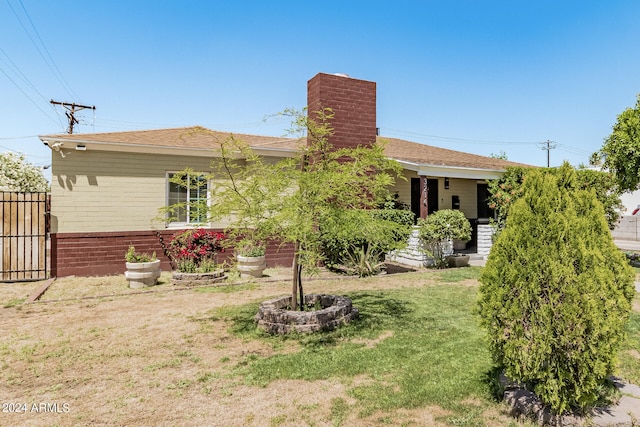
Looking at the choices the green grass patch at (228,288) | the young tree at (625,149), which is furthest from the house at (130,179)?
the young tree at (625,149)

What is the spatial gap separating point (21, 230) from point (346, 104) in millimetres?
10907

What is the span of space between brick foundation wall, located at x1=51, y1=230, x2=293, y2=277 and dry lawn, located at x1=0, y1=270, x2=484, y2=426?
271cm

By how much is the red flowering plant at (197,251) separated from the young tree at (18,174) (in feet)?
52.0

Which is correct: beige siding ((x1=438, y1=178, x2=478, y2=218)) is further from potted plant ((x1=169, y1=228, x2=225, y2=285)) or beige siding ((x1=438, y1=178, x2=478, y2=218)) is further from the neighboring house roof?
potted plant ((x1=169, y1=228, x2=225, y2=285))

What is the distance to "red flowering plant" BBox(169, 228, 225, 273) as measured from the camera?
994 centimetres

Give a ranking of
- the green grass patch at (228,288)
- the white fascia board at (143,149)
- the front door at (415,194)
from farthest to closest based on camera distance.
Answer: the front door at (415,194) → the white fascia board at (143,149) → the green grass patch at (228,288)

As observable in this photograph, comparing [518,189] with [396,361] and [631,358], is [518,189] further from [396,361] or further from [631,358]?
[396,361]

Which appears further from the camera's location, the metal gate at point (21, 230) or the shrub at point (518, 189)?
the shrub at point (518, 189)

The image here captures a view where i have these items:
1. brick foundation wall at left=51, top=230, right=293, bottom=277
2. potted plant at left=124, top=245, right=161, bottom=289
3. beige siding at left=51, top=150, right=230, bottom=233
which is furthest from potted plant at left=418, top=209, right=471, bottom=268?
potted plant at left=124, top=245, right=161, bottom=289

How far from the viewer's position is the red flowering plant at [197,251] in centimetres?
994

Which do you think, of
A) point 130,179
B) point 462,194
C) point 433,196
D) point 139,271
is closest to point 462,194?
point 462,194

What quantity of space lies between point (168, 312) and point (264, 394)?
13.1ft

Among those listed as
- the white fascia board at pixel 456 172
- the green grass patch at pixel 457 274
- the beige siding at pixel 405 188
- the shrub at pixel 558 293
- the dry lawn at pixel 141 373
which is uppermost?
the white fascia board at pixel 456 172

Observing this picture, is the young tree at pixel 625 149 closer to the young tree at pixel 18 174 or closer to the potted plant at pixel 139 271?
the potted plant at pixel 139 271
